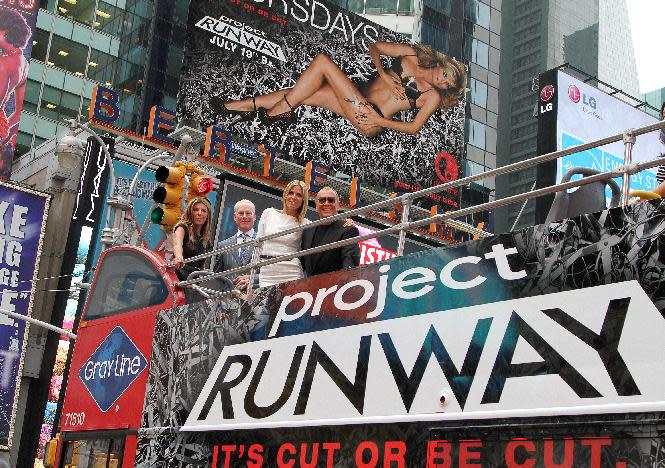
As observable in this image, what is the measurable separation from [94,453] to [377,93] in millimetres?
32896

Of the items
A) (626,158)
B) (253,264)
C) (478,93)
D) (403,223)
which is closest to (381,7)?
(478,93)

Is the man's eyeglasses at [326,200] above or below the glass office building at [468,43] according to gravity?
below

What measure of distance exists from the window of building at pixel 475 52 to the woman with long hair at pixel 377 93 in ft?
121

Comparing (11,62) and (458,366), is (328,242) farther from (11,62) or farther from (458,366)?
(11,62)

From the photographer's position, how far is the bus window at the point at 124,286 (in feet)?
27.4

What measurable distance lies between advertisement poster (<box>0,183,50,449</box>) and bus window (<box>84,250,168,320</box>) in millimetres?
19630

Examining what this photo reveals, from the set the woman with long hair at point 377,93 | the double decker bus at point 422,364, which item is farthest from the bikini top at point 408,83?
the double decker bus at point 422,364

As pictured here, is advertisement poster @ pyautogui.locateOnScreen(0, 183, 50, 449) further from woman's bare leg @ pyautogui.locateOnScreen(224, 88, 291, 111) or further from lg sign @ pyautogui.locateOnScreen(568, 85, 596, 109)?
lg sign @ pyautogui.locateOnScreen(568, 85, 596, 109)

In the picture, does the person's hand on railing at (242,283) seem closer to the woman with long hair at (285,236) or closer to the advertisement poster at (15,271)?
the woman with long hair at (285,236)

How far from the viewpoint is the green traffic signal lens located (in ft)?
42.0

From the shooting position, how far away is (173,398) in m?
7.38

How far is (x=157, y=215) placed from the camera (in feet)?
42.4

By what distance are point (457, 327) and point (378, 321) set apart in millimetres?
719

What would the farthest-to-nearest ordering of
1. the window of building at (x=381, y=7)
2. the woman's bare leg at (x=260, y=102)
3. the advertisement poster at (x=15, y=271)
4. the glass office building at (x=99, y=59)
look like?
the window of building at (x=381, y=7)
the glass office building at (x=99, y=59)
the woman's bare leg at (x=260, y=102)
the advertisement poster at (x=15, y=271)
